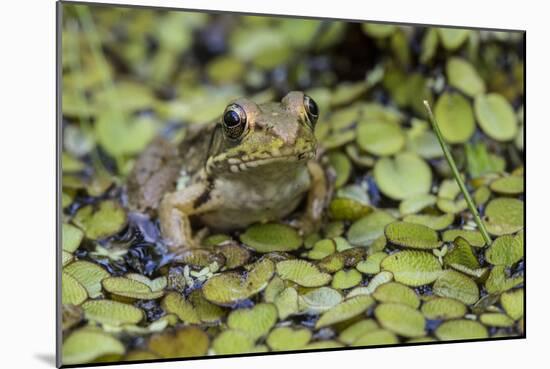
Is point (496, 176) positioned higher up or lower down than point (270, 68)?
lower down

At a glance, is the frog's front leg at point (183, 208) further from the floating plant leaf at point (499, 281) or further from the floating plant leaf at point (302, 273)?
the floating plant leaf at point (499, 281)

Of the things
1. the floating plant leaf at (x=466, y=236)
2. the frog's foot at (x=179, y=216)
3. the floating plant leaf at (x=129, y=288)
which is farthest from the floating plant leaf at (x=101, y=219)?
the floating plant leaf at (x=466, y=236)

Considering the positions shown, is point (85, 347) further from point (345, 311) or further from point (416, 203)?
point (416, 203)

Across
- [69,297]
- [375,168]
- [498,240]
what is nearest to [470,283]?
[498,240]

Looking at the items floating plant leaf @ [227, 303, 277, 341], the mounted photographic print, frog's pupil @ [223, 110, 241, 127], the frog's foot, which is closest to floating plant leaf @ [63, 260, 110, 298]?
the mounted photographic print

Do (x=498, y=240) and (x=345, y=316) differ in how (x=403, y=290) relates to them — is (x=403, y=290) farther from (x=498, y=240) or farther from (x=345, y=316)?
(x=498, y=240)

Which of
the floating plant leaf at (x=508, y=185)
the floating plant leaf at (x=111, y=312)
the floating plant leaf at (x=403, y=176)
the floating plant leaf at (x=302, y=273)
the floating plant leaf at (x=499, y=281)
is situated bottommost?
the floating plant leaf at (x=111, y=312)
